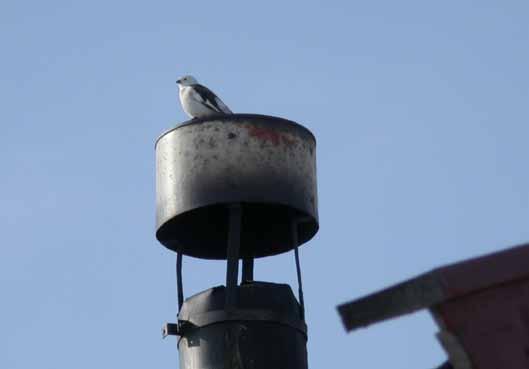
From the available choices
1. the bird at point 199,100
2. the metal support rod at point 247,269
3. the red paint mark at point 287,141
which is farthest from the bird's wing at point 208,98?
the red paint mark at point 287,141

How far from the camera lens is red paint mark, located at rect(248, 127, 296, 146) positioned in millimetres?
11070

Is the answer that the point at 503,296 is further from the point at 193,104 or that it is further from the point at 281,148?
the point at 193,104

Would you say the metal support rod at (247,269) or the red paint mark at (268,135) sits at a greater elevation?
the red paint mark at (268,135)

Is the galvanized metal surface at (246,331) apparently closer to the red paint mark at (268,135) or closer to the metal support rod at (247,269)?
the metal support rod at (247,269)

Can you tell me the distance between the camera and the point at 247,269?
11906 millimetres

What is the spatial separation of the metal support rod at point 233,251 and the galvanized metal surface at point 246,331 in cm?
7

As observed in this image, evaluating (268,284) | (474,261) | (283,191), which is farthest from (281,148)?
(474,261)

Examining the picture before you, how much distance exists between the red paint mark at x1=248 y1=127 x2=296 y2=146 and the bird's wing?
9.92 ft

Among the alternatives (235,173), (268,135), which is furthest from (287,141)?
(235,173)

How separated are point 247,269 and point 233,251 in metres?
0.99

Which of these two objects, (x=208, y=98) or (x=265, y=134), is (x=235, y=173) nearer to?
(x=265, y=134)

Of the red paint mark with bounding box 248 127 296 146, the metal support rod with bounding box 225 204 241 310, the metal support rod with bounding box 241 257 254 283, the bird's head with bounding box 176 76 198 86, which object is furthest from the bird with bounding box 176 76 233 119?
the metal support rod with bounding box 225 204 241 310

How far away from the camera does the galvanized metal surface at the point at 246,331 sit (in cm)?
1059

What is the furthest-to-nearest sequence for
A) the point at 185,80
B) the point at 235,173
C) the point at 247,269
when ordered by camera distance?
the point at 185,80 < the point at 247,269 < the point at 235,173
